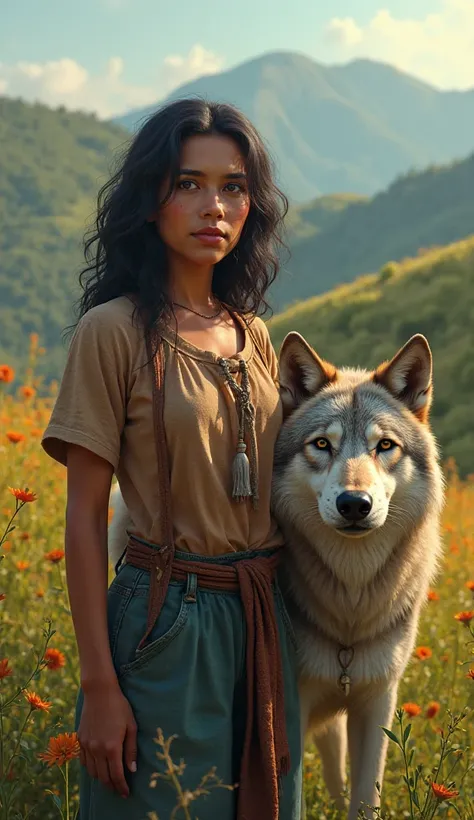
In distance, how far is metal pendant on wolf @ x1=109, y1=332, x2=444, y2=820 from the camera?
3.03 meters

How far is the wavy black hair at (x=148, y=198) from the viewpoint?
2.68 metres

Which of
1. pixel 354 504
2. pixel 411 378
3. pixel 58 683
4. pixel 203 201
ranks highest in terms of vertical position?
pixel 203 201

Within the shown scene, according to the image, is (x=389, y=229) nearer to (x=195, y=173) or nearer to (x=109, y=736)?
(x=195, y=173)

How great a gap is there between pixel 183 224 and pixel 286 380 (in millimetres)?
814

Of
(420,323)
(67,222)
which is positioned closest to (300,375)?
(420,323)

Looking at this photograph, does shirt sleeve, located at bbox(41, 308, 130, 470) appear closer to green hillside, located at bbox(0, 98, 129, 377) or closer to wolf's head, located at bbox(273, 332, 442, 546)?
wolf's head, located at bbox(273, 332, 442, 546)

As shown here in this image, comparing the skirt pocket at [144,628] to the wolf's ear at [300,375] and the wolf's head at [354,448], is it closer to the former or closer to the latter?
the wolf's head at [354,448]

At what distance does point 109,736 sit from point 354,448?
1.24 meters

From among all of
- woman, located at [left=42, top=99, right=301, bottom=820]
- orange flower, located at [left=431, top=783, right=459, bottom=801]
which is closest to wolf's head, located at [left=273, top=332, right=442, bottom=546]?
woman, located at [left=42, top=99, right=301, bottom=820]

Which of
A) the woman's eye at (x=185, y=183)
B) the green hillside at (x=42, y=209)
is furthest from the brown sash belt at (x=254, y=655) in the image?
the green hillside at (x=42, y=209)

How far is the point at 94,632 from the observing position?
2422 millimetres

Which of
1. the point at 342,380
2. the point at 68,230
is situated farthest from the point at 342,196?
the point at 342,380

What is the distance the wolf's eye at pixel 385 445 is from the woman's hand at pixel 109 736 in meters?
1.23

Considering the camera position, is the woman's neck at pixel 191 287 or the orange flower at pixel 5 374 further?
the orange flower at pixel 5 374
